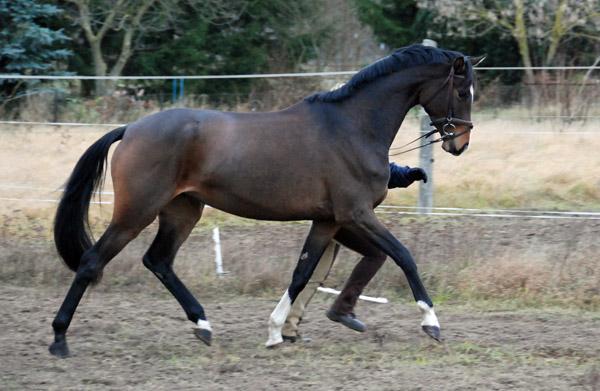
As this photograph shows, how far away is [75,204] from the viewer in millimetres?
5516

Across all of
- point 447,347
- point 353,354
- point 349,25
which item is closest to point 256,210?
point 353,354

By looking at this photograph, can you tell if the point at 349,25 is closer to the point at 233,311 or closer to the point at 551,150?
the point at 551,150

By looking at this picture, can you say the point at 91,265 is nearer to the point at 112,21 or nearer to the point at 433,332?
the point at 433,332

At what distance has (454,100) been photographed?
5.47m

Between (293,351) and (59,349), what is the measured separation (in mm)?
1555

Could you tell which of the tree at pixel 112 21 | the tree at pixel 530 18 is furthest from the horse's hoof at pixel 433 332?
the tree at pixel 112 21

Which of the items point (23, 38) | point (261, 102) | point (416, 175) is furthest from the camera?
point (23, 38)

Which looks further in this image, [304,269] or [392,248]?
[304,269]

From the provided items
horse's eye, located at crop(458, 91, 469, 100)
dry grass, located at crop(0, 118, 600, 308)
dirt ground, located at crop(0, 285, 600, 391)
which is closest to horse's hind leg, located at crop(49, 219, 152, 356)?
dirt ground, located at crop(0, 285, 600, 391)

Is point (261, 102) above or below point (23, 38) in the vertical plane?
above

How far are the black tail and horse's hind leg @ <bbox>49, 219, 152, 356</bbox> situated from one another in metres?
0.27

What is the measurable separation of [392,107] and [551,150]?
568cm

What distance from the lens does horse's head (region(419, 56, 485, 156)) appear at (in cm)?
543

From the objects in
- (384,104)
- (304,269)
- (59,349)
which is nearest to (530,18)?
(384,104)
